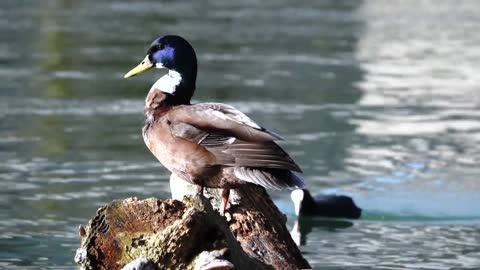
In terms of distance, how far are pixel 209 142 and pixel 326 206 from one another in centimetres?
454

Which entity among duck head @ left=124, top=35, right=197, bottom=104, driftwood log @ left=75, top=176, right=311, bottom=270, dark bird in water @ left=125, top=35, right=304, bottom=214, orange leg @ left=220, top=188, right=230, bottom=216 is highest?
duck head @ left=124, top=35, right=197, bottom=104

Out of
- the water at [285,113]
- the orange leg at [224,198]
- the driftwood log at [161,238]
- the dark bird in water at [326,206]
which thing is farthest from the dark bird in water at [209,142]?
the dark bird in water at [326,206]

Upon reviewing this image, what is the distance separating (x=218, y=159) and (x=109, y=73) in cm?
1286

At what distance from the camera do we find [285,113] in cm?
1853

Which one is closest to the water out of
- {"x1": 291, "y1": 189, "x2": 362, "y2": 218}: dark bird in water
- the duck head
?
{"x1": 291, "y1": 189, "x2": 362, "y2": 218}: dark bird in water

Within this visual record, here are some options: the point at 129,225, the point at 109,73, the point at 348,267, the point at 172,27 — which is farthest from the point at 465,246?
the point at 172,27

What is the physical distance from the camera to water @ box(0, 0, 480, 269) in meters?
12.5

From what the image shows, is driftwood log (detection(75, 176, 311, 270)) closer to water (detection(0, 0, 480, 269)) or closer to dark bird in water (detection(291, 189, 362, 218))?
water (detection(0, 0, 480, 269))

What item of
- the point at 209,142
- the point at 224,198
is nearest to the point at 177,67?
the point at 209,142

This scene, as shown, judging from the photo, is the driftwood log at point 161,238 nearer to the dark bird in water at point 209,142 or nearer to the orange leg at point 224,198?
the dark bird in water at point 209,142

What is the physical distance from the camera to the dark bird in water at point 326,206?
13.1 metres

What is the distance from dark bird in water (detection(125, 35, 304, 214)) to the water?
2276 mm

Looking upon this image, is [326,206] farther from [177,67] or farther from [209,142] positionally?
[209,142]

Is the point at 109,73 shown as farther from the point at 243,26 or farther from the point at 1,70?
the point at 243,26
